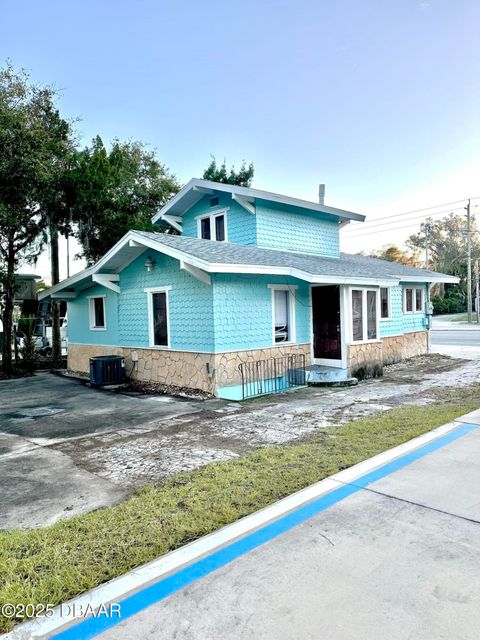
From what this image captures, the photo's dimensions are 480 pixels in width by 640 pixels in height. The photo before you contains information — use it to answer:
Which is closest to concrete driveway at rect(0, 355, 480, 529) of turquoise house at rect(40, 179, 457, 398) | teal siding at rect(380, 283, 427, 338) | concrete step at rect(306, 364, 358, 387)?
concrete step at rect(306, 364, 358, 387)

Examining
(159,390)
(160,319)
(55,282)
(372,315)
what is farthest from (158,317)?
(55,282)

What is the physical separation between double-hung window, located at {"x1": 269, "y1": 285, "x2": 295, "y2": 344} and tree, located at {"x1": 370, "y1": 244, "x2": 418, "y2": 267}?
46606 millimetres

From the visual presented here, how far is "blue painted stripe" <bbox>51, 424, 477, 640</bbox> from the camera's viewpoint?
243 cm

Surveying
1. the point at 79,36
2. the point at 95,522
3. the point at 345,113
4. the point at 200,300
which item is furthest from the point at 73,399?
the point at 345,113

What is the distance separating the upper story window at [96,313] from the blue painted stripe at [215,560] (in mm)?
11386

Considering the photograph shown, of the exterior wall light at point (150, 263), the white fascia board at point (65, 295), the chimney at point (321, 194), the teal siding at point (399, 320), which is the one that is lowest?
the teal siding at point (399, 320)

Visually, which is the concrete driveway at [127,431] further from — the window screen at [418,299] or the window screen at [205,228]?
the window screen at [205,228]

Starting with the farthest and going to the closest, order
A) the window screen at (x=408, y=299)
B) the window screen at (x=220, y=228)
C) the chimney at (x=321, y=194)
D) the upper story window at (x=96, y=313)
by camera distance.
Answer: the chimney at (x=321, y=194)
the window screen at (x=408, y=299)
the upper story window at (x=96, y=313)
the window screen at (x=220, y=228)

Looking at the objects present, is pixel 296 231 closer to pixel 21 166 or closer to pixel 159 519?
pixel 21 166

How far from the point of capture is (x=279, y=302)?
1144 cm


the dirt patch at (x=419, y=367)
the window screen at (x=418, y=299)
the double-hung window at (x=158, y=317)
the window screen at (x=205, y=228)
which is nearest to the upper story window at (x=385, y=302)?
the dirt patch at (x=419, y=367)

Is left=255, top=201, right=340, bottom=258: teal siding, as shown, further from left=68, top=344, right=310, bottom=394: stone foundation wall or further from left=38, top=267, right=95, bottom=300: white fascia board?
left=38, top=267, right=95, bottom=300: white fascia board

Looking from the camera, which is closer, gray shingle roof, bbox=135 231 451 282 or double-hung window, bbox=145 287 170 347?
gray shingle roof, bbox=135 231 451 282

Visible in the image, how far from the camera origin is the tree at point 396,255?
55.5m
